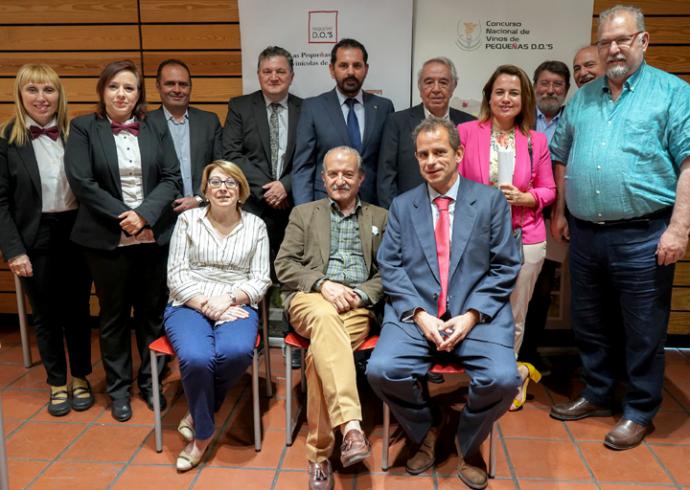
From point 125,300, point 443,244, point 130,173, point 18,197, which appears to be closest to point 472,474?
point 443,244

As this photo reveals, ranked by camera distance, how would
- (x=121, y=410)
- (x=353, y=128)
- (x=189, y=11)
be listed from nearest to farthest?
(x=121, y=410), (x=353, y=128), (x=189, y=11)

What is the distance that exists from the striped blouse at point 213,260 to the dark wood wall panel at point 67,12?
2.06 meters

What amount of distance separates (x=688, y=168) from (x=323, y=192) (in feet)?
6.01

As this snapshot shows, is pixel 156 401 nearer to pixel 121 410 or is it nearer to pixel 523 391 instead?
pixel 121 410

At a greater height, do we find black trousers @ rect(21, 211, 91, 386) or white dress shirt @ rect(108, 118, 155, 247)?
white dress shirt @ rect(108, 118, 155, 247)

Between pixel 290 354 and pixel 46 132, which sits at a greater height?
pixel 46 132

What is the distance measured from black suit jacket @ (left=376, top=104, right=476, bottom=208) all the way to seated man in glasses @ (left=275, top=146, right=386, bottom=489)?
33 cm

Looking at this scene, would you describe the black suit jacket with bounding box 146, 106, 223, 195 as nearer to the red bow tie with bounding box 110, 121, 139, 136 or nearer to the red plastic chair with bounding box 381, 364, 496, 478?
the red bow tie with bounding box 110, 121, 139, 136

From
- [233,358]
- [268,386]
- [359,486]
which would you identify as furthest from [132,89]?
[359,486]

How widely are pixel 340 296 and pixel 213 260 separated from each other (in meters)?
0.66

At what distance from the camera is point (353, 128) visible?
134 inches

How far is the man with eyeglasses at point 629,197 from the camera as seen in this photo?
8.45 ft

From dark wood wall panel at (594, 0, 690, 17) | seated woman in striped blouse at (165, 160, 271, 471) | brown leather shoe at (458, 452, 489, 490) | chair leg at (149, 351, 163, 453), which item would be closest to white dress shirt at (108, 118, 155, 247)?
seated woman in striped blouse at (165, 160, 271, 471)

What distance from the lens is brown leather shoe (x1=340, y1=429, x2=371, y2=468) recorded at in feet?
7.63
